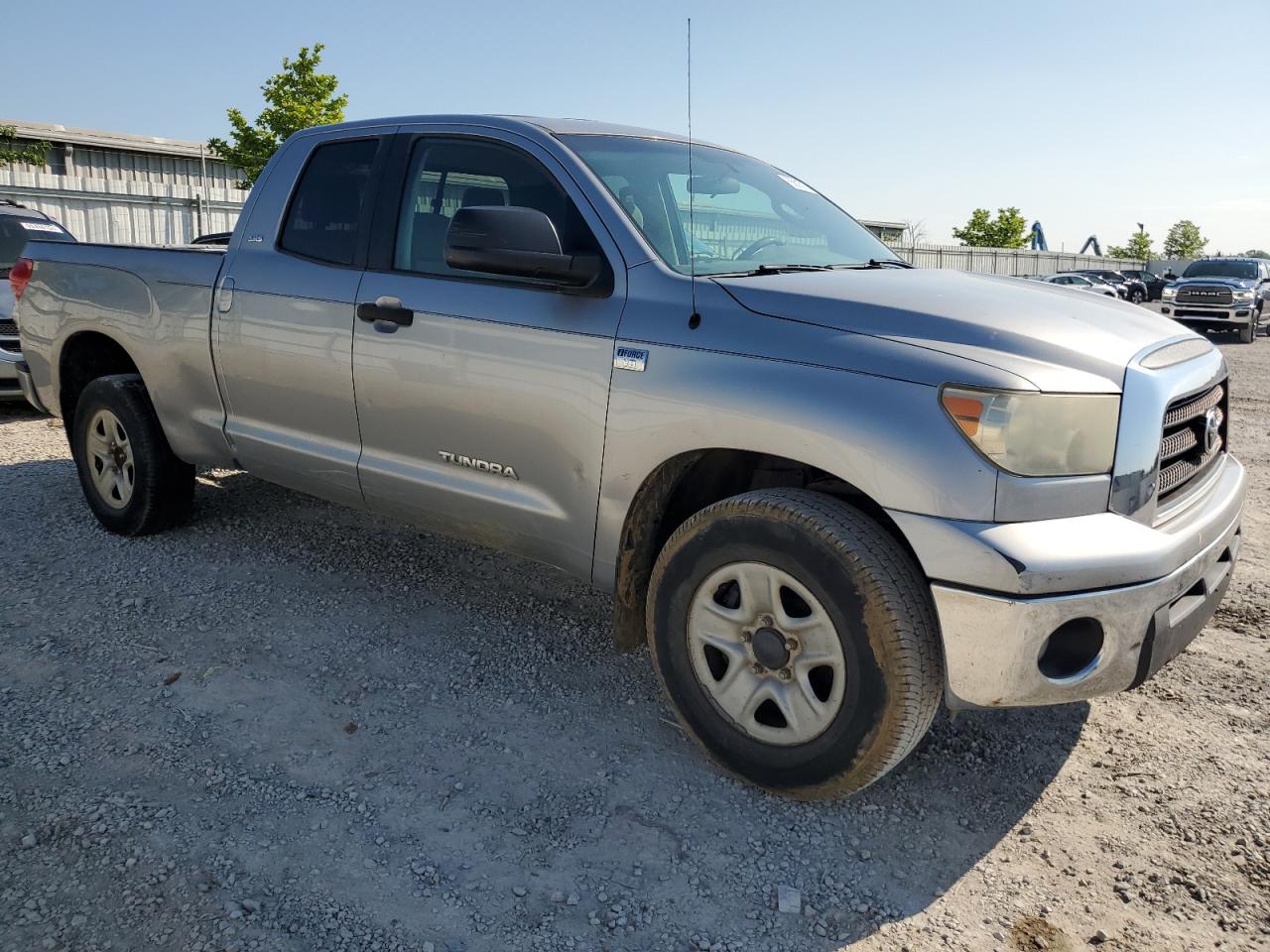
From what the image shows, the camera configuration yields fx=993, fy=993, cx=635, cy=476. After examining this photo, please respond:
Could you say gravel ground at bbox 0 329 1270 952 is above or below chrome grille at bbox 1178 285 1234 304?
below

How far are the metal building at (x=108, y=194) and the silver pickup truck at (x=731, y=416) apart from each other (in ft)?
31.7

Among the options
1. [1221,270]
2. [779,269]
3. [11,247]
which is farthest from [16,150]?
[1221,270]

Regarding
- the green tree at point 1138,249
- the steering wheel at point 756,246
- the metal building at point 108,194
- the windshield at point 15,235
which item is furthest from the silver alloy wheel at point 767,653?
the green tree at point 1138,249

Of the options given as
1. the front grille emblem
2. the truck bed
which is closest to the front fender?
the front grille emblem

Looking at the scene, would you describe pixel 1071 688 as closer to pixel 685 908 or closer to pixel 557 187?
pixel 685 908

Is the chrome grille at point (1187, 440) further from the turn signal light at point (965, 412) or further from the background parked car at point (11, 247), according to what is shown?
the background parked car at point (11, 247)

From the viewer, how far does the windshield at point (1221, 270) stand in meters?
22.7

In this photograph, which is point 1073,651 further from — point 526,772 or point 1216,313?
point 1216,313

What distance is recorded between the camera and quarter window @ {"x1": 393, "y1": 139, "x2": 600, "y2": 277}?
3469mm

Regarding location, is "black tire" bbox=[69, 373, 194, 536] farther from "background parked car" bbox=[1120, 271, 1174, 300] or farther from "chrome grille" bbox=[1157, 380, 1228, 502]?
"background parked car" bbox=[1120, 271, 1174, 300]

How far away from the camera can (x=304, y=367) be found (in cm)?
390

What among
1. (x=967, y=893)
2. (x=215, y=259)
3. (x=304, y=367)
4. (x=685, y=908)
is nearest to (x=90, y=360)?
(x=215, y=259)

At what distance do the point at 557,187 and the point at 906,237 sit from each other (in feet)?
113

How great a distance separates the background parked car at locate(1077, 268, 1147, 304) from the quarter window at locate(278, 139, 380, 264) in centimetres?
3764
